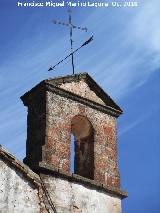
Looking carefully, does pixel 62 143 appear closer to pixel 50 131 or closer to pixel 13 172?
pixel 50 131

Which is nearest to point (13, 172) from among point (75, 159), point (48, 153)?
point (48, 153)

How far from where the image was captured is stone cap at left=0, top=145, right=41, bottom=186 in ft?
33.1

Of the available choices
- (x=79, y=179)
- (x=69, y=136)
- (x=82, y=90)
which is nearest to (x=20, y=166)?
(x=79, y=179)

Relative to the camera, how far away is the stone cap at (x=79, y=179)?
10.5m

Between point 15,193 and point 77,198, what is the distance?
140cm

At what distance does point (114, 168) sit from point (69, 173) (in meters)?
1.51

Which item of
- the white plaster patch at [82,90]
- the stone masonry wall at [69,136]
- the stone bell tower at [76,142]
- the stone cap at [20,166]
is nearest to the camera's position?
the stone cap at [20,166]

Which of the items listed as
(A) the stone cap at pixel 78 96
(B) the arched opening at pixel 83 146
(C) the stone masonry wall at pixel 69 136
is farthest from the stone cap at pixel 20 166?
(A) the stone cap at pixel 78 96

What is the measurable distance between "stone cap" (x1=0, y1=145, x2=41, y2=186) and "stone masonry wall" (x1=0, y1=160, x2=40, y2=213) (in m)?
0.07

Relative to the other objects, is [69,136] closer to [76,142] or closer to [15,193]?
[76,142]

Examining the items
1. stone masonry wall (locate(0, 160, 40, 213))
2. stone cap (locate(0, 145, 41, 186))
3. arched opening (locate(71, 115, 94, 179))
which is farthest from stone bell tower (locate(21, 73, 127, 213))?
stone masonry wall (locate(0, 160, 40, 213))

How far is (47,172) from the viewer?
34.7ft

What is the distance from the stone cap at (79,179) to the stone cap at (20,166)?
27 cm

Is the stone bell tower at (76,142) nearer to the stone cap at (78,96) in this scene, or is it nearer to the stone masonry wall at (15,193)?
the stone cap at (78,96)
